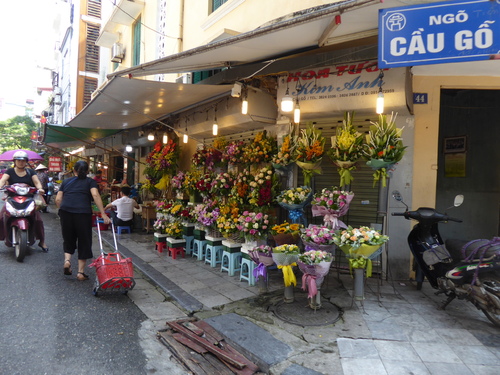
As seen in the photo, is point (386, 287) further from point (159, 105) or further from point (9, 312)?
point (159, 105)

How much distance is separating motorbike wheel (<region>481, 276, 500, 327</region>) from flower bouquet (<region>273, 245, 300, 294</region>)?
2.38 m

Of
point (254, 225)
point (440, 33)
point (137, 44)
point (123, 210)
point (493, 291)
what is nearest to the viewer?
point (440, 33)

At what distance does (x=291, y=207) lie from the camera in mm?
5727

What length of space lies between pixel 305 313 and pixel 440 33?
12.9ft

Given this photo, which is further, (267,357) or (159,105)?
(159,105)

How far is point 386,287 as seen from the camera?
5625 mm

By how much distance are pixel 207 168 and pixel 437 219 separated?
573cm

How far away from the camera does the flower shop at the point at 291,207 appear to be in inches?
181

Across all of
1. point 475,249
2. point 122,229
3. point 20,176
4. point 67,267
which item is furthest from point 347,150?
point 122,229

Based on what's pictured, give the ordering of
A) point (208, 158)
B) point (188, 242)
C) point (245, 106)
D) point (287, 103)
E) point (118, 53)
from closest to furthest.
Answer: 1. point (287, 103)
2. point (245, 106)
3. point (188, 242)
4. point (208, 158)
5. point (118, 53)

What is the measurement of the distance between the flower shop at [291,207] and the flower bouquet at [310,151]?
0.06 feet

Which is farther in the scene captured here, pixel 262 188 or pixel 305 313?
pixel 262 188

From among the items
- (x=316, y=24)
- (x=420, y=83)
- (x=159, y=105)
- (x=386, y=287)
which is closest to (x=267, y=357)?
(x=386, y=287)

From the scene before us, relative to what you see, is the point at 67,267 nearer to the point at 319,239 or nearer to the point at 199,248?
the point at 199,248
